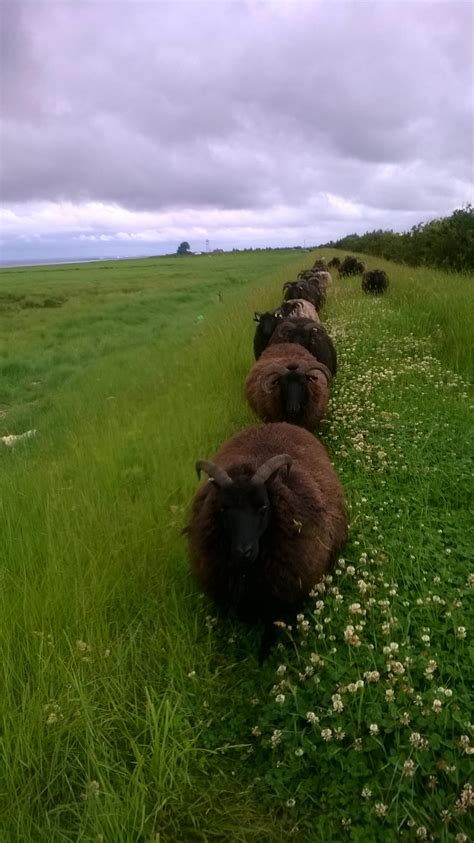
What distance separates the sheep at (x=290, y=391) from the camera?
674cm

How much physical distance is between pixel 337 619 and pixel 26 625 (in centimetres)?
203

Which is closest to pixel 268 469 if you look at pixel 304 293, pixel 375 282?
pixel 304 293

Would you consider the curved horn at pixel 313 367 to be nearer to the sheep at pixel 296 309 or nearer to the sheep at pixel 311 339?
the sheep at pixel 311 339

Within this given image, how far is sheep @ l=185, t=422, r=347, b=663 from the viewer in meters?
3.59

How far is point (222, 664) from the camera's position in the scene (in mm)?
3635

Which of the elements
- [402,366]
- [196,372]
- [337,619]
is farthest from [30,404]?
[337,619]

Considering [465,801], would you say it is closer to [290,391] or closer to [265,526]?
[265,526]

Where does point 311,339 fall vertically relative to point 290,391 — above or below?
above

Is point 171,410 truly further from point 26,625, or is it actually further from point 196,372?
point 26,625

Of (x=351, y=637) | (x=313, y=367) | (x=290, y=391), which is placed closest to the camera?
Answer: (x=351, y=637)

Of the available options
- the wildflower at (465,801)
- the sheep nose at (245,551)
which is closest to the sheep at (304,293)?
the sheep nose at (245,551)

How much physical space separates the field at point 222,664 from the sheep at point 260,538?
19 centimetres

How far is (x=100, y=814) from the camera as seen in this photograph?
252cm

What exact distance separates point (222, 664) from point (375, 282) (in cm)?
1507
